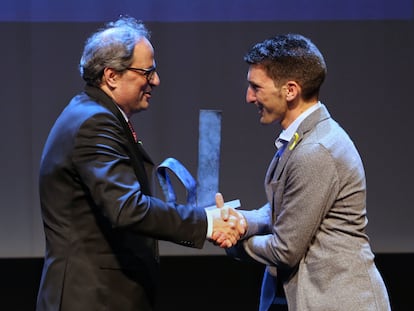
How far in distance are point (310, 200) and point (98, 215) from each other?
0.59 meters

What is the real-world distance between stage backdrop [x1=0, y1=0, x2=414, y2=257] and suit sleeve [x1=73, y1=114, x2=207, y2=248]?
2744 millimetres

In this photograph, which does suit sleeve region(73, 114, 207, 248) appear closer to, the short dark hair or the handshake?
the handshake

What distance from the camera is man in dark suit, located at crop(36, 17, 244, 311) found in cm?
186

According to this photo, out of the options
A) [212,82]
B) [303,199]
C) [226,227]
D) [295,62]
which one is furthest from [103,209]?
[212,82]

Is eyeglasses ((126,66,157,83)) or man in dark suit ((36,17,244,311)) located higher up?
eyeglasses ((126,66,157,83))

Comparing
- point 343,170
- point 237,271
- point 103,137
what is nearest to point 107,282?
point 103,137

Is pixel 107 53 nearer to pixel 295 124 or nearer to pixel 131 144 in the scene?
pixel 131 144

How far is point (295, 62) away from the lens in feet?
6.46

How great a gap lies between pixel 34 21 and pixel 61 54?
0.28 m

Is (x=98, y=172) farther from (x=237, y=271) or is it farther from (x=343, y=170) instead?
(x=237, y=271)

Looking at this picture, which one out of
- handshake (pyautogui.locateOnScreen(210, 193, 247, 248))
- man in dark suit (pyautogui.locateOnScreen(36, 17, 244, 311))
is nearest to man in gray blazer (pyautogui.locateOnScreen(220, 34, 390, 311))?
handshake (pyautogui.locateOnScreen(210, 193, 247, 248))

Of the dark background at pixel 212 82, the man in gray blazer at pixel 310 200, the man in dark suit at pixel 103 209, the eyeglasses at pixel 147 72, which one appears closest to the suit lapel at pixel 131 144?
the man in dark suit at pixel 103 209

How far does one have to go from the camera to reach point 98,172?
1.84 m

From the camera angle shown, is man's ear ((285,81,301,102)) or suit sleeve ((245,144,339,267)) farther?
man's ear ((285,81,301,102))
